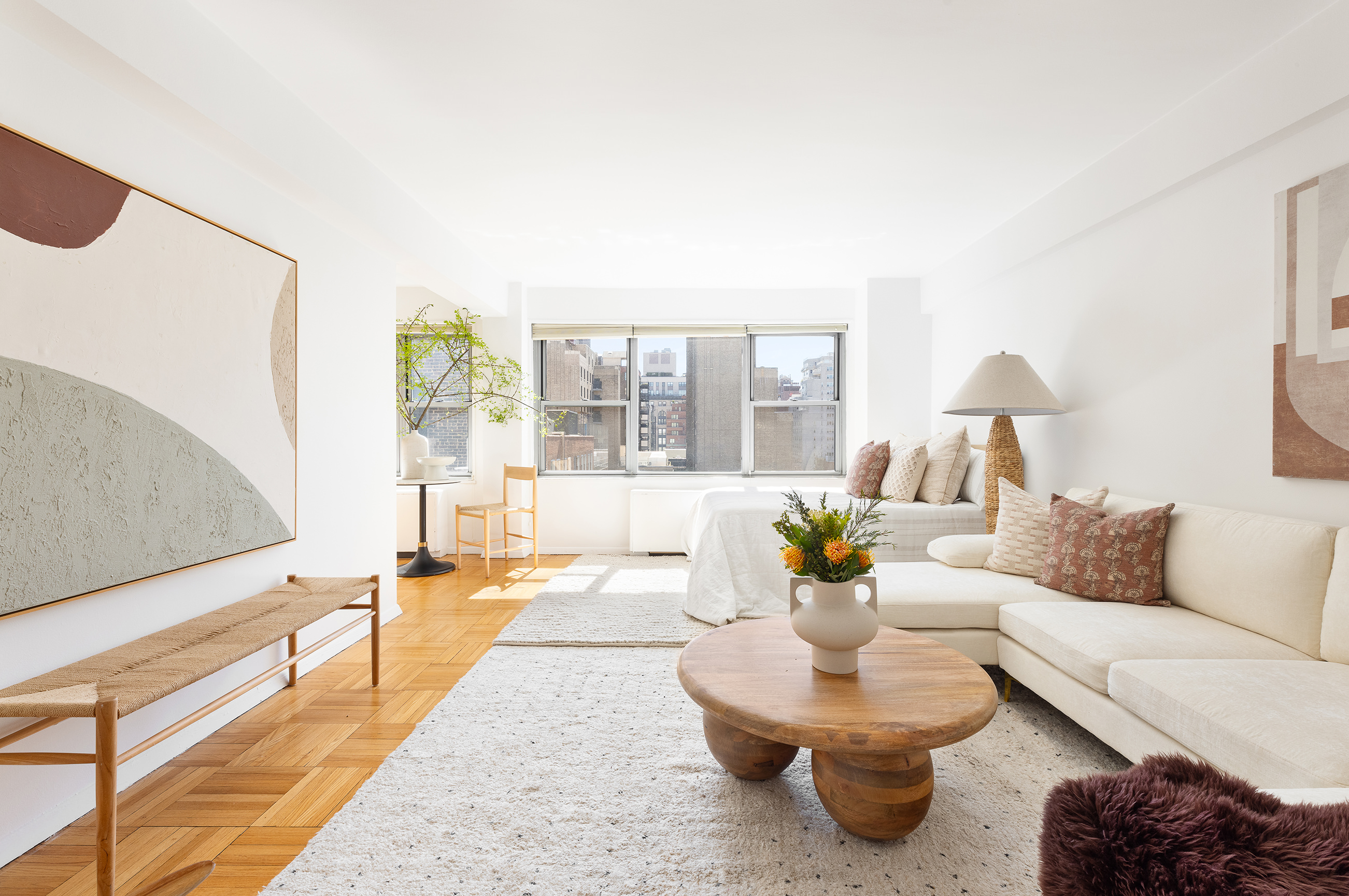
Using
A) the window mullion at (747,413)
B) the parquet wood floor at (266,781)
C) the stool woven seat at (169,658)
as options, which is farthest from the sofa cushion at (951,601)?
the window mullion at (747,413)

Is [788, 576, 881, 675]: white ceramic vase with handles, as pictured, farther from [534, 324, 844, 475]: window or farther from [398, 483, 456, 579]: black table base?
[534, 324, 844, 475]: window

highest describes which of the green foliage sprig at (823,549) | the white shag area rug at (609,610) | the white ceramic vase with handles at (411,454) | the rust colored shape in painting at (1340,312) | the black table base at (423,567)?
the rust colored shape in painting at (1340,312)

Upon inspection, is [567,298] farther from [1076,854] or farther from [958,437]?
[1076,854]

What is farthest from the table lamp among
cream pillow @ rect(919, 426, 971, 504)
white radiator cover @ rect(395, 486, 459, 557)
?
white radiator cover @ rect(395, 486, 459, 557)

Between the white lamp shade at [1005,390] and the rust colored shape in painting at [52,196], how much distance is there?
3.48 m

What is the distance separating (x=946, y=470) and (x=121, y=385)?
403 centimetres

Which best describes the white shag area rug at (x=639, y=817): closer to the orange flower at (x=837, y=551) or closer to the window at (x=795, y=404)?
the orange flower at (x=837, y=551)

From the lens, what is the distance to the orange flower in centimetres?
170

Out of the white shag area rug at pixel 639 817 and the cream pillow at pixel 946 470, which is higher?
the cream pillow at pixel 946 470

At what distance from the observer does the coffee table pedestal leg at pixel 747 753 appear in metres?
1.84

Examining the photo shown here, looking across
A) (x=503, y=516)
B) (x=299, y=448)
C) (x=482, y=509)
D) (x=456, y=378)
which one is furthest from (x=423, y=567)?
(x=299, y=448)

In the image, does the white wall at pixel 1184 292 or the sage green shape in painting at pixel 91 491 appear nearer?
the sage green shape in painting at pixel 91 491

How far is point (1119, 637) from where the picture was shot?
2.00 meters

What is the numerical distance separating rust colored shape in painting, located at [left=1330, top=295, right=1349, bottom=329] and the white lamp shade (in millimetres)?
1156
